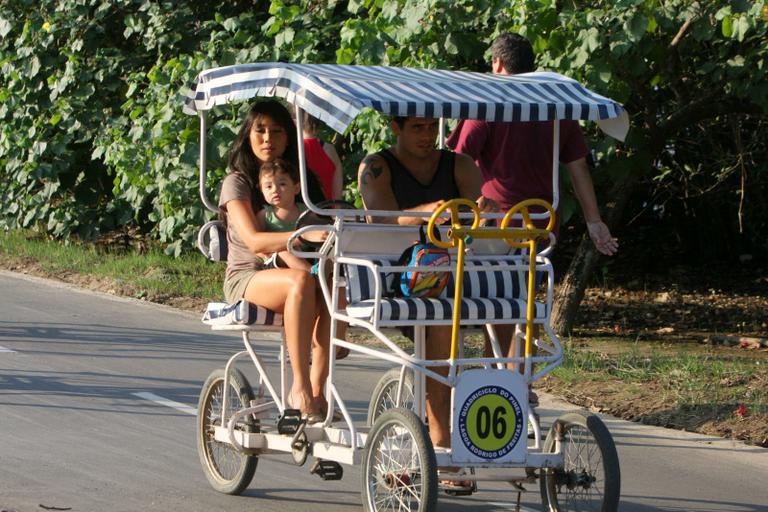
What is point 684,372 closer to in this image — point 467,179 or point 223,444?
point 467,179

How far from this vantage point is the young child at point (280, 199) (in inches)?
251

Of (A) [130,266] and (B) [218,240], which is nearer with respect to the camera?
(B) [218,240]

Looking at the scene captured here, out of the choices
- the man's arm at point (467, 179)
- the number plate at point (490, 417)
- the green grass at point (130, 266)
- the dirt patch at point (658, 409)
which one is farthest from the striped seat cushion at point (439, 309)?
the green grass at point (130, 266)

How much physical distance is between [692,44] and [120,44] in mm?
7628

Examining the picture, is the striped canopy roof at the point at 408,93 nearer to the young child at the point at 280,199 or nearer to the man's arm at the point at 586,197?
the young child at the point at 280,199

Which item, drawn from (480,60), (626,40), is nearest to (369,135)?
(480,60)

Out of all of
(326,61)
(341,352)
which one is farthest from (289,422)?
(326,61)

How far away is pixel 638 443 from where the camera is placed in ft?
25.6

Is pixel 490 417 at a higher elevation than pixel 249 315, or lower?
lower

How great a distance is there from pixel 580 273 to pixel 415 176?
5151mm

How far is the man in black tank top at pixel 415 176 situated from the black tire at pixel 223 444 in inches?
41.9

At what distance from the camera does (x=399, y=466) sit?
17.7 feet

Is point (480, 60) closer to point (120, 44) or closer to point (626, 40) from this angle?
point (626, 40)

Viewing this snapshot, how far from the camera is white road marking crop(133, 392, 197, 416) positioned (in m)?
8.34
